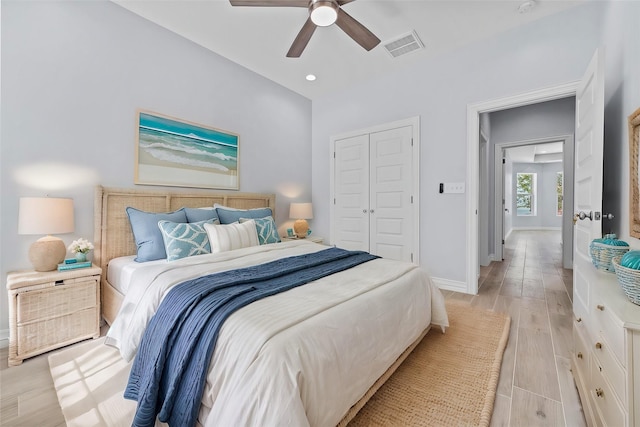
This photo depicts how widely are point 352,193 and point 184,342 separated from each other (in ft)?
11.0

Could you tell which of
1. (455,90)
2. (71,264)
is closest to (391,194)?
(455,90)

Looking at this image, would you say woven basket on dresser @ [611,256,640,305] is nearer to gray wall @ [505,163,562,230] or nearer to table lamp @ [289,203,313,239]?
table lamp @ [289,203,313,239]

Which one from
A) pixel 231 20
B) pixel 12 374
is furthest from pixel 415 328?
pixel 231 20

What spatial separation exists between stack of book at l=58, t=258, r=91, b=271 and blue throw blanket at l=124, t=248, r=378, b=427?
1.22m

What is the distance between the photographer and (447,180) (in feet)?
10.9

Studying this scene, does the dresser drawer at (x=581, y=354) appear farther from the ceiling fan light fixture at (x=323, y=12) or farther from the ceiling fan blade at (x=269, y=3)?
the ceiling fan blade at (x=269, y=3)

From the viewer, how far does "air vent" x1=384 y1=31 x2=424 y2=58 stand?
303 cm

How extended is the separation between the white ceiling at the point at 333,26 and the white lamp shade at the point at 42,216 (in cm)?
200

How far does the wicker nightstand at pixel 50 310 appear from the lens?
1801 millimetres

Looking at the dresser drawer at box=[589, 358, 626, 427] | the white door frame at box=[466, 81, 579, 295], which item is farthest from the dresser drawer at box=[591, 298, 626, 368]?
the white door frame at box=[466, 81, 579, 295]

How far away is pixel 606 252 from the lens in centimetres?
135

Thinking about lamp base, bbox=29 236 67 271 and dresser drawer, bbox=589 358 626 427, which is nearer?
dresser drawer, bbox=589 358 626 427

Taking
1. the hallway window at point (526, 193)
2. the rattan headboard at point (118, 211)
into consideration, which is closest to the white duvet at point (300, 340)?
the rattan headboard at point (118, 211)

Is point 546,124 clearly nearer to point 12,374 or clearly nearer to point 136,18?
point 136,18
